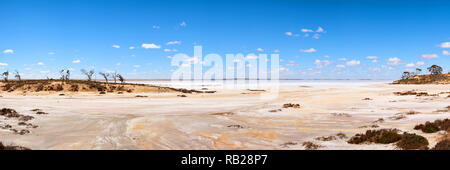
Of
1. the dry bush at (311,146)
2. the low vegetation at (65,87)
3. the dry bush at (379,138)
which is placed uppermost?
the low vegetation at (65,87)

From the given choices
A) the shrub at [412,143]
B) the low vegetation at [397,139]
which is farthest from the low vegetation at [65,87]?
the shrub at [412,143]

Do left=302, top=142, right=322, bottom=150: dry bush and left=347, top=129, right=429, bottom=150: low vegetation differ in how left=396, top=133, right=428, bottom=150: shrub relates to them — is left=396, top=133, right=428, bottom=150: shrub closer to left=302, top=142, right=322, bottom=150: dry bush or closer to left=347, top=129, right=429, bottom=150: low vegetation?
left=347, top=129, right=429, bottom=150: low vegetation

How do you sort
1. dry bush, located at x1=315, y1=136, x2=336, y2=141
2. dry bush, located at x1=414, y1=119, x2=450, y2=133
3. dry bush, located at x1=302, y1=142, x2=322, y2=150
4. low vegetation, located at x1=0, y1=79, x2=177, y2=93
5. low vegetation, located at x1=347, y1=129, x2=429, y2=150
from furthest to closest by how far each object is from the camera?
low vegetation, located at x1=0, y1=79, x2=177, y2=93 < dry bush, located at x1=414, y1=119, x2=450, y2=133 < dry bush, located at x1=315, y1=136, x2=336, y2=141 < dry bush, located at x1=302, y1=142, x2=322, y2=150 < low vegetation, located at x1=347, y1=129, x2=429, y2=150

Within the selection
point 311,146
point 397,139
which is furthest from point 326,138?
point 397,139

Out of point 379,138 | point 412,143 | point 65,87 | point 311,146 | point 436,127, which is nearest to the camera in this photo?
point 412,143

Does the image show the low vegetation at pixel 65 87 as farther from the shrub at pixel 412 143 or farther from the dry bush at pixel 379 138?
the shrub at pixel 412 143

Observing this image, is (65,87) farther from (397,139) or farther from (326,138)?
(397,139)

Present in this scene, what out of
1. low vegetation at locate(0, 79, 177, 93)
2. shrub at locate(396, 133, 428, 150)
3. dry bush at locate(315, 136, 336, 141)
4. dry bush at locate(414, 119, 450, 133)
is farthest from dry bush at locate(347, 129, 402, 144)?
low vegetation at locate(0, 79, 177, 93)

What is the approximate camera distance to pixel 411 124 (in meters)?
15.2

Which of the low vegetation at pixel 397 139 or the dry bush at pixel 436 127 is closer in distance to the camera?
the low vegetation at pixel 397 139

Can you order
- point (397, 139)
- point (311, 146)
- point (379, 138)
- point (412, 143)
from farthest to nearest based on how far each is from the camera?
point (379, 138) → point (311, 146) → point (397, 139) → point (412, 143)
